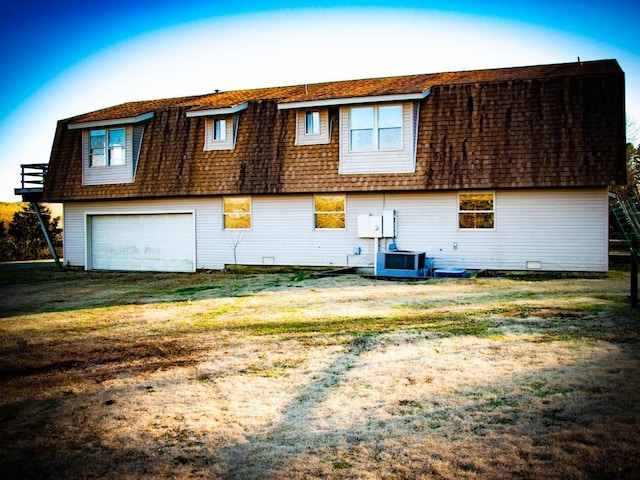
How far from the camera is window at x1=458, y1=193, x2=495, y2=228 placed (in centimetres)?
1617

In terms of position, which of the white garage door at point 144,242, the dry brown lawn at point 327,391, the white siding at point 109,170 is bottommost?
the dry brown lawn at point 327,391

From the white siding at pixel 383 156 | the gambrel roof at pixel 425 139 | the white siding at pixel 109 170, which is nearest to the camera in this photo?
the gambrel roof at pixel 425 139

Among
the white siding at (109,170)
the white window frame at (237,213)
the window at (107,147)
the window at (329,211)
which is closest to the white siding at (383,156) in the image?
the window at (329,211)

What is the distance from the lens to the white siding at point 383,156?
1648 centimetres

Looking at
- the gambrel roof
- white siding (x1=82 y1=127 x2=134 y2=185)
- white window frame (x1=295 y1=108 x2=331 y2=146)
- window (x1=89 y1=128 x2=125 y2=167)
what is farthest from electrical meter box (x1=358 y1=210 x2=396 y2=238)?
window (x1=89 y1=128 x2=125 y2=167)

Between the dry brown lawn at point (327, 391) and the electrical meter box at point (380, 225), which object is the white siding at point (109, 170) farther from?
the dry brown lawn at point (327, 391)

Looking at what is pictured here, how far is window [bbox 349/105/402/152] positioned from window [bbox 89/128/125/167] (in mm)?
8891

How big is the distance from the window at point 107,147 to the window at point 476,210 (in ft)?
40.5

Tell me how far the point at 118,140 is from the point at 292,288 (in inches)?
423

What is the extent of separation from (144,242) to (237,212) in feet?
13.6

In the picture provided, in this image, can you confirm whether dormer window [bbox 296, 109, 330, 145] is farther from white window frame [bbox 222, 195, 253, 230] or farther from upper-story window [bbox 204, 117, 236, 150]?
white window frame [bbox 222, 195, 253, 230]

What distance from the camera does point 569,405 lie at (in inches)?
181

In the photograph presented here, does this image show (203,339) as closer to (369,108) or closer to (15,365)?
(15,365)

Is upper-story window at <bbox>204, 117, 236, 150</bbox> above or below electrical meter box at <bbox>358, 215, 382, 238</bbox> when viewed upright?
above
